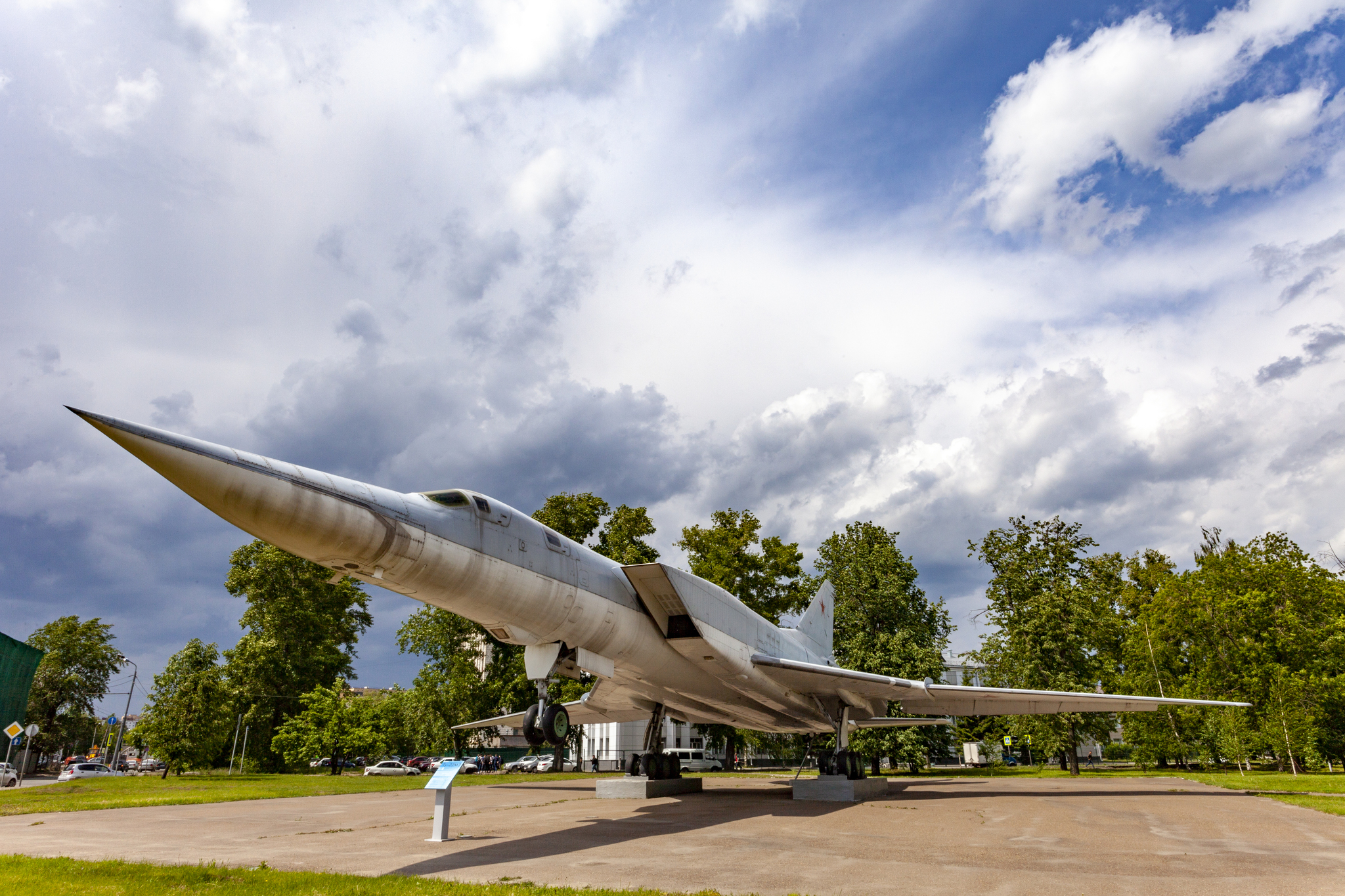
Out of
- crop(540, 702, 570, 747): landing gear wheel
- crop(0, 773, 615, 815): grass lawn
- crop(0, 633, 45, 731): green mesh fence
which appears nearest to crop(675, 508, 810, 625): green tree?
crop(0, 773, 615, 815): grass lawn

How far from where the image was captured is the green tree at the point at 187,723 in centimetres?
2617

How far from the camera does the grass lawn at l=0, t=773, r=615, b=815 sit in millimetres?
13734

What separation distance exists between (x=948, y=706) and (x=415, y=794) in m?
13.1

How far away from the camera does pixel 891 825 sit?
1029 cm

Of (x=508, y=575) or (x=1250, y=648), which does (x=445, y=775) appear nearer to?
(x=508, y=575)

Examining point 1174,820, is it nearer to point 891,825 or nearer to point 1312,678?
point 891,825

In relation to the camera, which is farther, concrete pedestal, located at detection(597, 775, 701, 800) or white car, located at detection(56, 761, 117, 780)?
white car, located at detection(56, 761, 117, 780)

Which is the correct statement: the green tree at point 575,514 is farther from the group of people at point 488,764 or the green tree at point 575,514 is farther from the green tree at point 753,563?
the group of people at point 488,764

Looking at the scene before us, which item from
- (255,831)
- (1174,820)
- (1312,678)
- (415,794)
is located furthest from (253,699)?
(1312,678)

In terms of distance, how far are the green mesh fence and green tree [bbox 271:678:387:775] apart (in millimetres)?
20558

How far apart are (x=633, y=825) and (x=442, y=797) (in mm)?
3013

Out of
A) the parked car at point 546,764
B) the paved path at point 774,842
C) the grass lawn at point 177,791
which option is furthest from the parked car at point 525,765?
the paved path at point 774,842

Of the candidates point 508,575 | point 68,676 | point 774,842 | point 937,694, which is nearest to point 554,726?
point 508,575

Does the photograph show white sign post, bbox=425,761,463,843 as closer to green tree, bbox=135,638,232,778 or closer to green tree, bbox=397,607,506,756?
green tree, bbox=135,638,232,778
